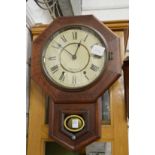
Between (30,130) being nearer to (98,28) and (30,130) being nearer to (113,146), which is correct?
(113,146)

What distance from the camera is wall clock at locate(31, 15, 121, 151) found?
39.8 inches

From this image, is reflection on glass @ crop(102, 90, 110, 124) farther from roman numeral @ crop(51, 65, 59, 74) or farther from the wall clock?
roman numeral @ crop(51, 65, 59, 74)

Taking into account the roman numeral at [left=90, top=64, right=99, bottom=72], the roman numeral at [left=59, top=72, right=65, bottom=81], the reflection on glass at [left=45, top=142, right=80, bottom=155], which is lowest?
the reflection on glass at [left=45, top=142, right=80, bottom=155]

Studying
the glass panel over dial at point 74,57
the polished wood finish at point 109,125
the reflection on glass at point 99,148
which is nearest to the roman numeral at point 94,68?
the glass panel over dial at point 74,57

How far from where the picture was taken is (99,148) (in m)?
1.12

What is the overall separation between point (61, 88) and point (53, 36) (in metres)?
0.23

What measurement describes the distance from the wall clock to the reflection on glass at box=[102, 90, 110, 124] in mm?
37

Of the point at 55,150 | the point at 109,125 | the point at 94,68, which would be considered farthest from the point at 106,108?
the point at 55,150

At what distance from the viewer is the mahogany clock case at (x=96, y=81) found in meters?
1.01

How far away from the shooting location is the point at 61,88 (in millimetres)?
1030

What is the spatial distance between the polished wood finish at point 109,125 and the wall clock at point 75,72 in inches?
2.3

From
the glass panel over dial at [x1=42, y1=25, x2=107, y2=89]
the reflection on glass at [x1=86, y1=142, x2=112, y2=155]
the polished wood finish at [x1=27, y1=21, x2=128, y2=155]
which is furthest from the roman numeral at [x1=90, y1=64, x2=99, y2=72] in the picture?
the reflection on glass at [x1=86, y1=142, x2=112, y2=155]

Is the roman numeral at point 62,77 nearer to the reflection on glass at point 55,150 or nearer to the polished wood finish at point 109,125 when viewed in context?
the polished wood finish at point 109,125
